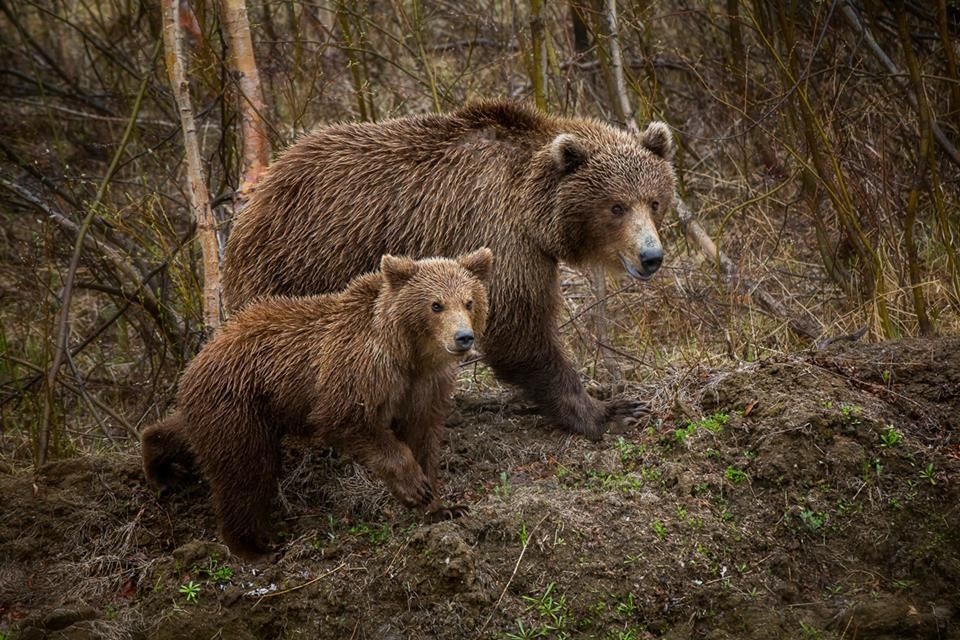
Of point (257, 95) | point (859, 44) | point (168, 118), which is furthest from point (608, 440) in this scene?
point (168, 118)

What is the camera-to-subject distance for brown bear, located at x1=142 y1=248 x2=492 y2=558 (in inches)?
203

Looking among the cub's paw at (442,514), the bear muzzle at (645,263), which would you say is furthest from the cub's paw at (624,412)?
the cub's paw at (442,514)

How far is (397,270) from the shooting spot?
5.27 m

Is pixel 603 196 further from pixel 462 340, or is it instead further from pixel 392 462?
pixel 392 462

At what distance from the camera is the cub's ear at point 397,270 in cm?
526

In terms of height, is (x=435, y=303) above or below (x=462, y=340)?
above

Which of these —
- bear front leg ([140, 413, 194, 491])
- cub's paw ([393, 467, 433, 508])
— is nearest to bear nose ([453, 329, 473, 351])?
cub's paw ([393, 467, 433, 508])

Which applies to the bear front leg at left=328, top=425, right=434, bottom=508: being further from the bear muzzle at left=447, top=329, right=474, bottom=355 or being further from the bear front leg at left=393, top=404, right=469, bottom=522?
the bear muzzle at left=447, top=329, right=474, bottom=355

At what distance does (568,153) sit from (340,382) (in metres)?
1.94

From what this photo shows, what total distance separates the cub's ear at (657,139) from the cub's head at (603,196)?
86 millimetres

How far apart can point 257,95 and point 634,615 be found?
4.39 metres

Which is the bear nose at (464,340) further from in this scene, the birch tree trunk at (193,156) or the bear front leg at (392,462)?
the birch tree trunk at (193,156)

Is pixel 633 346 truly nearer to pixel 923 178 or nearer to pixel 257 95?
pixel 923 178

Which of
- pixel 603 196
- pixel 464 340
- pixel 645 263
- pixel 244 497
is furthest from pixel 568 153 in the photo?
pixel 244 497
